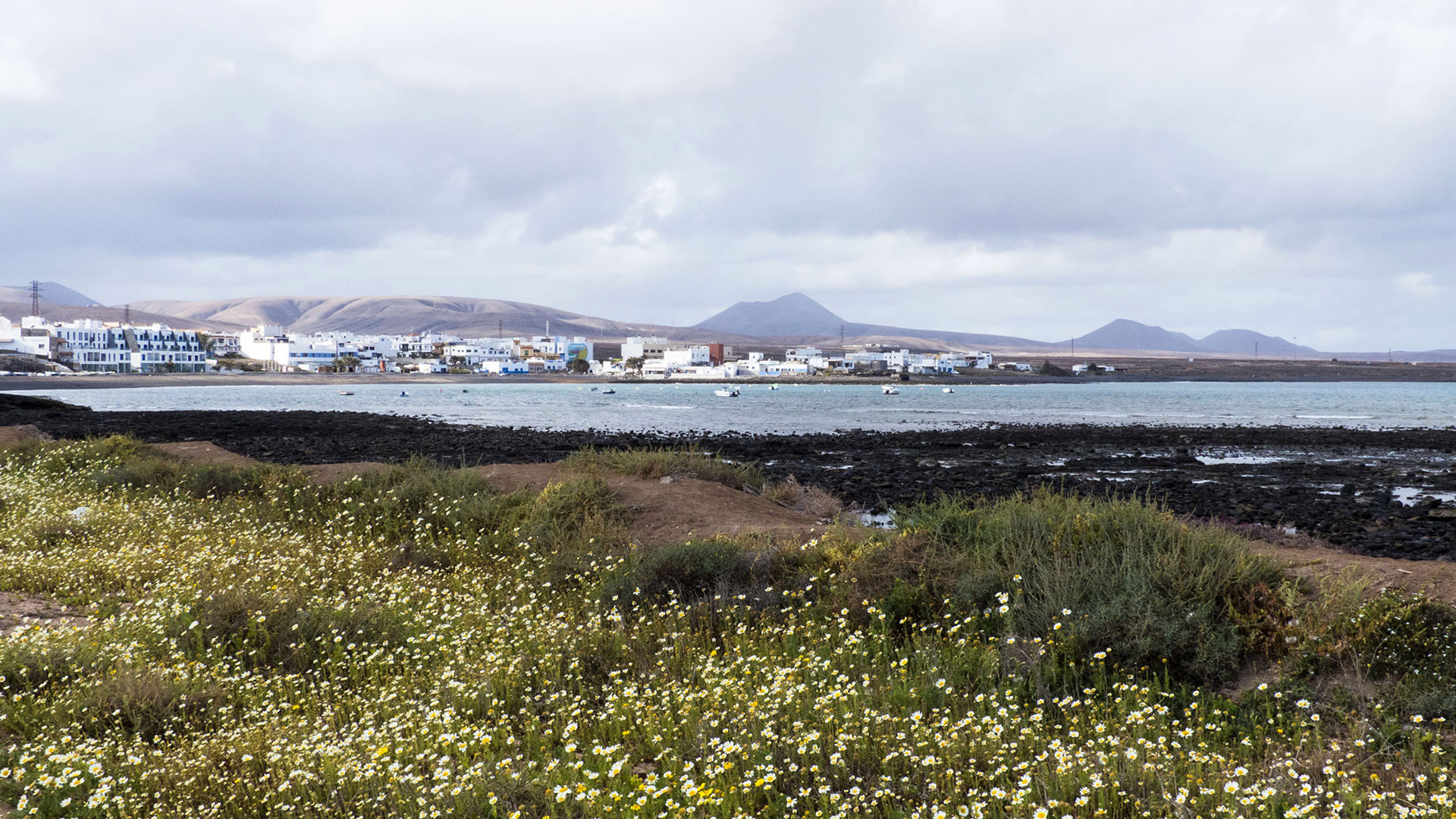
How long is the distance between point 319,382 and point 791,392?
70303mm

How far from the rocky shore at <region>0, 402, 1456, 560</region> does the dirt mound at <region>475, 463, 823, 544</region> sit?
9.74ft

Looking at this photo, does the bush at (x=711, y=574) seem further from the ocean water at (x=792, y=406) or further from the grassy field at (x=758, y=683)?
the ocean water at (x=792, y=406)

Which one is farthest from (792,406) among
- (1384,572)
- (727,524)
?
(1384,572)

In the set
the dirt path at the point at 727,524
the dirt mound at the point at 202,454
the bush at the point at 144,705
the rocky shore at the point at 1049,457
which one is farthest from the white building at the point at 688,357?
the bush at the point at 144,705

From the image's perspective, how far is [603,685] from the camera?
6086 millimetres

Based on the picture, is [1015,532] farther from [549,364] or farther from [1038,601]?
[549,364]

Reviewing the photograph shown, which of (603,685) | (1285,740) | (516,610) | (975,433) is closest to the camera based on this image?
(1285,740)

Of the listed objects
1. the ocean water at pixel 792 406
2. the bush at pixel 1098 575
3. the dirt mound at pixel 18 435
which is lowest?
the ocean water at pixel 792 406

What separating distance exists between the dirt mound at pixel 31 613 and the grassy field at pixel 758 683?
19cm

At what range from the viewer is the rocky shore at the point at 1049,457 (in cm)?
1853

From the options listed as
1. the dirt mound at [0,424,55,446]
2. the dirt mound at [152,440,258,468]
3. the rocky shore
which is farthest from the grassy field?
the dirt mound at [0,424,55,446]

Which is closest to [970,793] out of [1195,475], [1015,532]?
[1015,532]

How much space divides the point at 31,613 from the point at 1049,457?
30.5 m

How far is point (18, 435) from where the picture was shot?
29109 millimetres
